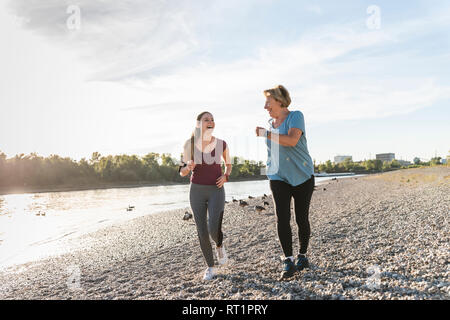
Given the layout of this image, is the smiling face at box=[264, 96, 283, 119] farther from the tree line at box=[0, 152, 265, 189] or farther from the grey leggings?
the tree line at box=[0, 152, 265, 189]

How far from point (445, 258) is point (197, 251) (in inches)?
208

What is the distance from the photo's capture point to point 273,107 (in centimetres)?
393

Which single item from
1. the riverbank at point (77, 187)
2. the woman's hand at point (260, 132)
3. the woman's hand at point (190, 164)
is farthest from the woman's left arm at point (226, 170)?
the riverbank at point (77, 187)

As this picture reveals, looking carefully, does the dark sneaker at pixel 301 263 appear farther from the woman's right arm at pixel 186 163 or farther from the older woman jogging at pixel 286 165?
the woman's right arm at pixel 186 163

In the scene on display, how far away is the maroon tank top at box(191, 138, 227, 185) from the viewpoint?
4324 millimetres

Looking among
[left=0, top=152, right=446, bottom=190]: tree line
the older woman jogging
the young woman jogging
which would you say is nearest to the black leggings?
the older woman jogging

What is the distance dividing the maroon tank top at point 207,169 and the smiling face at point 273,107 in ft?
3.35

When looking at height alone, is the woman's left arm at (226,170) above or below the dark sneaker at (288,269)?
above

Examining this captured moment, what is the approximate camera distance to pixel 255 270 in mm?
4969

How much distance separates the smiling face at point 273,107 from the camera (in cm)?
391
